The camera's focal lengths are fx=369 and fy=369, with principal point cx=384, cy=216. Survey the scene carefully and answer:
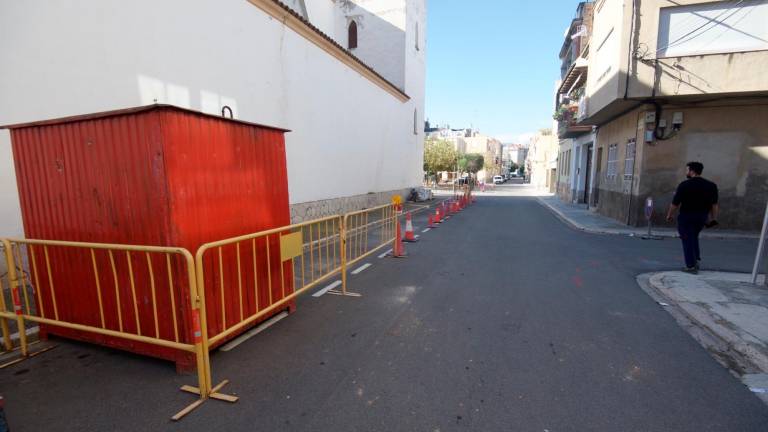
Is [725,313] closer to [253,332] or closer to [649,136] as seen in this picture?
[253,332]

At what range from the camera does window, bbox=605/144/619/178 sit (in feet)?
51.3

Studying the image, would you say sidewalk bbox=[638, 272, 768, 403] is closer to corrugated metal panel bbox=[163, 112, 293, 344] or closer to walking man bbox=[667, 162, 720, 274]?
walking man bbox=[667, 162, 720, 274]

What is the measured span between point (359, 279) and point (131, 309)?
3.58 meters

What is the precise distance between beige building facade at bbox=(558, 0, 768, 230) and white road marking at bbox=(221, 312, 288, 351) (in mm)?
12622

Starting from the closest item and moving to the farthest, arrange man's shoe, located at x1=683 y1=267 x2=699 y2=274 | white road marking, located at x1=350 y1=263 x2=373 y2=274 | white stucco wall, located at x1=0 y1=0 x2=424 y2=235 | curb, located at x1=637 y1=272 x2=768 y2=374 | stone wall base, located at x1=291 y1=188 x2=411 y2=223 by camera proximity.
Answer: curb, located at x1=637 y1=272 x2=768 y2=374, white stucco wall, located at x1=0 y1=0 x2=424 y2=235, man's shoe, located at x1=683 y1=267 x2=699 y2=274, white road marking, located at x1=350 y1=263 x2=373 y2=274, stone wall base, located at x1=291 y1=188 x2=411 y2=223

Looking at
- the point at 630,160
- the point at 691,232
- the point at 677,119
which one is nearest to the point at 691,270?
the point at 691,232

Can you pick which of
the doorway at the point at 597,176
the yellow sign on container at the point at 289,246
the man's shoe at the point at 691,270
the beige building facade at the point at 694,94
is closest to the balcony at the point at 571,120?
the doorway at the point at 597,176

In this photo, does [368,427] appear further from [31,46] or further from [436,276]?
[31,46]

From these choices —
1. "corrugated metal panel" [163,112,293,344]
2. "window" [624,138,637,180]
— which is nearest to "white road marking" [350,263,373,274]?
"corrugated metal panel" [163,112,293,344]

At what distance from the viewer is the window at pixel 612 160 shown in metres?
15.6

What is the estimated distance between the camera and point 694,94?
1120 centimetres

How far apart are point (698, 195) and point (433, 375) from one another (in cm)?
659

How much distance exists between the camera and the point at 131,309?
3.61 meters

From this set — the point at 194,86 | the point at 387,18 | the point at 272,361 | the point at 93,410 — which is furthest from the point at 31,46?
the point at 387,18
